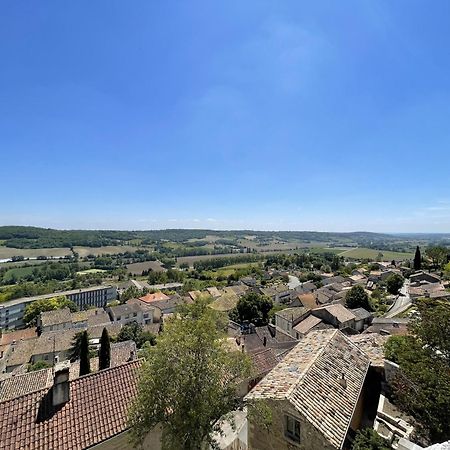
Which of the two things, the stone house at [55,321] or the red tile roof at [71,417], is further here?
the stone house at [55,321]

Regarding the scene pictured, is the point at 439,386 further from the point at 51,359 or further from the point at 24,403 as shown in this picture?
the point at 51,359

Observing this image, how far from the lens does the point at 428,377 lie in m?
9.89

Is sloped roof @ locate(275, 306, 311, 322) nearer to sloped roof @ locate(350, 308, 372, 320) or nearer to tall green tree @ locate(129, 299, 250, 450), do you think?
sloped roof @ locate(350, 308, 372, 320)

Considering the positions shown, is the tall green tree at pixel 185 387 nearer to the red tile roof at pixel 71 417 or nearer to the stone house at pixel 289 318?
the red tile roof at pixel 71 417

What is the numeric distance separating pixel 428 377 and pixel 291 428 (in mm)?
4868

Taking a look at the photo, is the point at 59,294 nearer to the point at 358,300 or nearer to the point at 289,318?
the point at 289,318

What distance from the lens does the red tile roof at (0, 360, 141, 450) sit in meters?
10.5

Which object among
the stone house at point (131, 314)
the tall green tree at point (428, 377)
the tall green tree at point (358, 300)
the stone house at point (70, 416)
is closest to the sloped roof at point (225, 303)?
the stone house at point (131, 314)

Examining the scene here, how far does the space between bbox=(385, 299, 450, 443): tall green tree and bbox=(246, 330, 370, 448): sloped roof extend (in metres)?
1.86

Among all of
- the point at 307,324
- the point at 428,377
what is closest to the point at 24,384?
the point at 428,377

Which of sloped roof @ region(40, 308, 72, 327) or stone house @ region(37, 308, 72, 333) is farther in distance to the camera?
sloped roof @ region(40, 308, 72, 327)

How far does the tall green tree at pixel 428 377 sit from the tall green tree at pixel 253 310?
44.8 m

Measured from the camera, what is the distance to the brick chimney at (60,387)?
1194 cm

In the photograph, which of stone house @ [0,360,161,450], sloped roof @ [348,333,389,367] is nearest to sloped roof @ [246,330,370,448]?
sloped roof @ [348,333,389,367]
